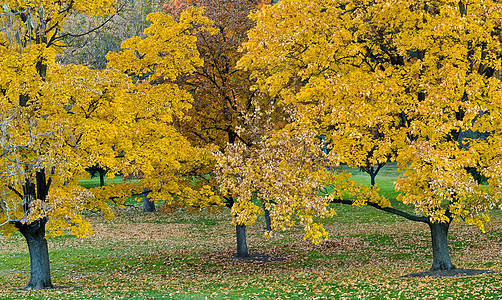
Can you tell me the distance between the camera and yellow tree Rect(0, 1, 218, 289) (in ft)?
51.9

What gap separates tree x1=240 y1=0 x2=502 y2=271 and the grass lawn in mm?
2748

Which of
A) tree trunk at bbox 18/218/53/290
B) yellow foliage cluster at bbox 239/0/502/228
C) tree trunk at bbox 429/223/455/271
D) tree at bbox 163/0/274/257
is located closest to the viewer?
yellow foliage cluster at bbox 239/0/502/228

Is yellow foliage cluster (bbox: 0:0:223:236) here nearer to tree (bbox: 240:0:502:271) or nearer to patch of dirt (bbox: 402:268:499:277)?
tree (bbox: 240:0:502:271)

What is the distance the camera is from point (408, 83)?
53.6 ft

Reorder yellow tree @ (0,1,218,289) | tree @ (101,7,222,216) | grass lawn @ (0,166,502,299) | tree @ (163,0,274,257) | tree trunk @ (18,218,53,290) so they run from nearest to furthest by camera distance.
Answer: grass lawn @ (0,166,502,299) < yellow tree @ (0,1,218,289) < tree trunk @ (18,218,53,290) < tree @ (101,7,222,216) < tree @ (163,0,274,257)

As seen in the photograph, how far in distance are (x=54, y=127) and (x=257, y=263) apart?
11477 mm

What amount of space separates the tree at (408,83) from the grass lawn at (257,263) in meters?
2.75

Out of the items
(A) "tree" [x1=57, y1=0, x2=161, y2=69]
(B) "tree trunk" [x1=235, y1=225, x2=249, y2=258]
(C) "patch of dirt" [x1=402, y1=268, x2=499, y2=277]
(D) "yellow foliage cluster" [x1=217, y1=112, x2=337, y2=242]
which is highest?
(A) "tree" [x1=57, y1=0, x2=161, y2=69]

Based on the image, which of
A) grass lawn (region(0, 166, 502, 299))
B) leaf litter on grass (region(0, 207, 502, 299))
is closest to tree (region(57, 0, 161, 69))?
grass lawn (region(0, 166, 502, 299))

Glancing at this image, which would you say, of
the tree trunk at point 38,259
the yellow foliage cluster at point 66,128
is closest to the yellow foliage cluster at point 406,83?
the yellow foliage cluster at point 66,128

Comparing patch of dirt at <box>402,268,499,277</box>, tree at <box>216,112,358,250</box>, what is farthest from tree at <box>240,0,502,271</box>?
tree at <box>216,112,358,250</box>

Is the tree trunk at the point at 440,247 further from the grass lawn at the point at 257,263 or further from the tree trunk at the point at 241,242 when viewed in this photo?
the tree trunk at the point at 241,242

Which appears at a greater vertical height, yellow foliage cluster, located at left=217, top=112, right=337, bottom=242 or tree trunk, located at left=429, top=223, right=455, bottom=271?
yellow foliage cluster, located at left=217, top=112, right=337, bottom=242

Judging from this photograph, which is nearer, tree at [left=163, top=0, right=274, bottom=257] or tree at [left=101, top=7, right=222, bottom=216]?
tree at [left=101, top=7, right=222, bottom=216]
